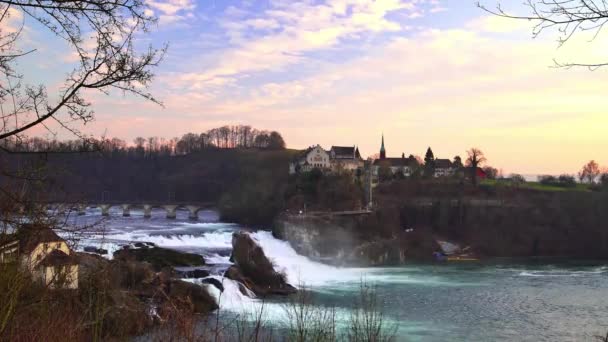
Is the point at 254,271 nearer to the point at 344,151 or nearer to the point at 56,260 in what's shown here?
the point at 56,260

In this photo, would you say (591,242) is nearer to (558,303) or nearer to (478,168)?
(478,168)

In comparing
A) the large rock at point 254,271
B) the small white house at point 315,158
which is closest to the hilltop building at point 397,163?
the small white house at point 315,158

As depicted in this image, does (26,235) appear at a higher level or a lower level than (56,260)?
higher

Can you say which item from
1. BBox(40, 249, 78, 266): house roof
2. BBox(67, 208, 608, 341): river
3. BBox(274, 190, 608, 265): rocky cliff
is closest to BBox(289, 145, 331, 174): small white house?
BBox(274, 190, 608, 265): rocky cliff

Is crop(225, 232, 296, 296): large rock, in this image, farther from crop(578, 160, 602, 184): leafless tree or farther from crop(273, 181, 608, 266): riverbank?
crop(578, 160, 602, 184): leafless tree

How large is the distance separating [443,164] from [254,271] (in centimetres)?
6611

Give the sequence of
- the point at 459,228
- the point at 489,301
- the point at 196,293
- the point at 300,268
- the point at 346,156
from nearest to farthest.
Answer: the point at 196,293 → the point at 489,301 → the point at 300,268 → the point at 459,228 → the point at 346,156

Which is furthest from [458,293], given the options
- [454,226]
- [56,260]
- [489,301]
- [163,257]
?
[454,226]

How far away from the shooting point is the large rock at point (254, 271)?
29109 mm

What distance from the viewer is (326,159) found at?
80.1 meters

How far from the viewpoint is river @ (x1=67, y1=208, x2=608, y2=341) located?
22.1m

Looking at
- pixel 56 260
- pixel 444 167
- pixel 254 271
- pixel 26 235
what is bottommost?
pixel 254 271

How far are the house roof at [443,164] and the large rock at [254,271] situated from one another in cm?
6168

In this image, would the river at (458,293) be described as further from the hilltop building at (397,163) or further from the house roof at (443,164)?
the house roof at (443,164)
